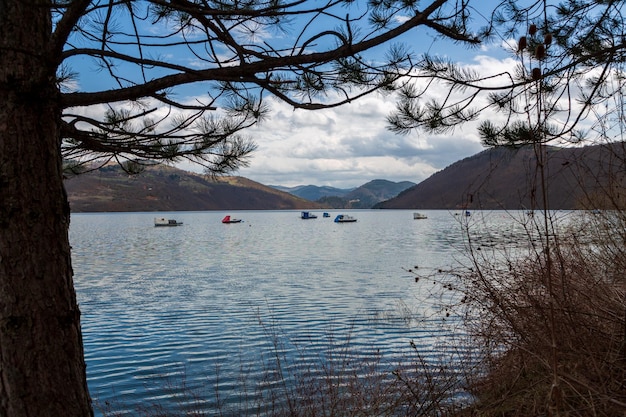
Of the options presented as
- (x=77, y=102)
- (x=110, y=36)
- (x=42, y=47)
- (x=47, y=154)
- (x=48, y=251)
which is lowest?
(x=48, y=251)

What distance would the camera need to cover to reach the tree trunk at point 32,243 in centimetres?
273

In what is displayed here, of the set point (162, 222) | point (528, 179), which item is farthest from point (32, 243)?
point (162, 222)

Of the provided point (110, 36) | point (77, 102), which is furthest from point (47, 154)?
point (110, 36)

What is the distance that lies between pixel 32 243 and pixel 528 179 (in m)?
3.24

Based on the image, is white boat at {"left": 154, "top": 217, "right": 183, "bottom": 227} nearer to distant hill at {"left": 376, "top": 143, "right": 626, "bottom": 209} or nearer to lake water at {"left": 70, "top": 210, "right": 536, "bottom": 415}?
distant hill at {"left": 376, "top": 143, "right": 626, "bottom": 209}

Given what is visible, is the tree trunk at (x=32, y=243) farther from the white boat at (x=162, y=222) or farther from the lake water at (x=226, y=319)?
the white boat at (x=162, y=222)

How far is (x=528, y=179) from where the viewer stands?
3.75 metres

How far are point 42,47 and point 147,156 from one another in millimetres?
1709

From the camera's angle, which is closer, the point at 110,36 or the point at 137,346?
the point at 110,36

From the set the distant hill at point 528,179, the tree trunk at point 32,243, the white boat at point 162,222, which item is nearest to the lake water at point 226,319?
the distant hill at point 528,179

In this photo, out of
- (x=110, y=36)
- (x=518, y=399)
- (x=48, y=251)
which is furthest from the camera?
(x=518, y=399)

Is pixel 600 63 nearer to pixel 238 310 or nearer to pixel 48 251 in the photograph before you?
pixel 48 251

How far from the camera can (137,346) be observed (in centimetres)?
1141

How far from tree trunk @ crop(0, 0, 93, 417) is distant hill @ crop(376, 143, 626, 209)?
275 centimetres
